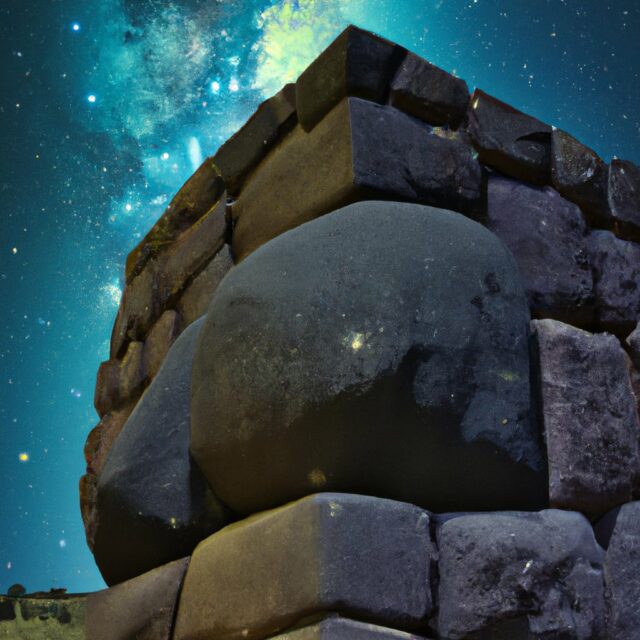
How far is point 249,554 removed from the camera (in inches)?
73.9

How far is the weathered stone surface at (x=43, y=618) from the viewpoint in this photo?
2.41 m

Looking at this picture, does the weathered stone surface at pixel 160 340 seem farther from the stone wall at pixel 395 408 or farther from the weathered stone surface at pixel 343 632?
the weathered stone surface at pixel 343 632

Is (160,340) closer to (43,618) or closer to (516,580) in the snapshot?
(43,618)

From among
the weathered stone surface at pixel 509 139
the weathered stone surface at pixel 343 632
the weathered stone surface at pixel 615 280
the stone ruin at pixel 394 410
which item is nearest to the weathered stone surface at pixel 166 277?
the stone ruin at pixel 394 410

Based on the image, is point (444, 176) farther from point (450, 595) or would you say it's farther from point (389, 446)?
point (450, 595)

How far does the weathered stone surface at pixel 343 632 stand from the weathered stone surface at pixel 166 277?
159 cm

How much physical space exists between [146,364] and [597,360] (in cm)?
177

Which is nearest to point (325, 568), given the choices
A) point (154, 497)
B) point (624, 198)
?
point (154, 497)

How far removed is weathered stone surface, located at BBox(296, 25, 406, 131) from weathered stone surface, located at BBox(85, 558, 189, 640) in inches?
55.6

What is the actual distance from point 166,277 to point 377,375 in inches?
61.8

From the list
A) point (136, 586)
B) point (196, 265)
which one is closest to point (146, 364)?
point (196, 265)

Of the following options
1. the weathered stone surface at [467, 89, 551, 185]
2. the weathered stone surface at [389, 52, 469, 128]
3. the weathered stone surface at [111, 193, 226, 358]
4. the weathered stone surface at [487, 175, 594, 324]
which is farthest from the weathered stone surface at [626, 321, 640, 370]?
the weathered stone surface at [111, 193, 226, 358]

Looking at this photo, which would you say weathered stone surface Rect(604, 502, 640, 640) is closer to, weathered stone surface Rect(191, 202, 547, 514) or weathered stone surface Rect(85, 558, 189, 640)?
weathered stone surface Rect(191, 202, 547, 514)

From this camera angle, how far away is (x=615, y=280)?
2.61 metres
